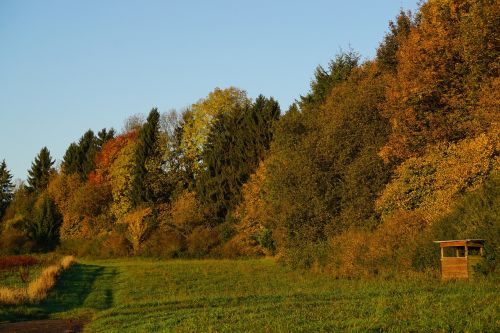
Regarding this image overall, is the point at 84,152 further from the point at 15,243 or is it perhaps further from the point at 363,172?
the point at 363,172

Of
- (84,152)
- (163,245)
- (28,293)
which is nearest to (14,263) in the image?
(163,245)

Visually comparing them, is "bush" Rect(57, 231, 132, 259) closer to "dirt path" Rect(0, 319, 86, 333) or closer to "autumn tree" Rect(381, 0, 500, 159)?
"autumn tree" Rect(381, 0, 500, 159)

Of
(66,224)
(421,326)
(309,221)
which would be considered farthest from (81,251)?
(421,326)

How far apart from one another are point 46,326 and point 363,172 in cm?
2359

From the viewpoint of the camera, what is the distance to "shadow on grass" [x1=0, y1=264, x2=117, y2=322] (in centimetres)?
2084

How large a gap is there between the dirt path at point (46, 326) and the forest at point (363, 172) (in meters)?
15.3

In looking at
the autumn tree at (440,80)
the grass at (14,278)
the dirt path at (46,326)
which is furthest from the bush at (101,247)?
the dirt path at (46,326)

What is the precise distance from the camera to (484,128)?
1172 inches

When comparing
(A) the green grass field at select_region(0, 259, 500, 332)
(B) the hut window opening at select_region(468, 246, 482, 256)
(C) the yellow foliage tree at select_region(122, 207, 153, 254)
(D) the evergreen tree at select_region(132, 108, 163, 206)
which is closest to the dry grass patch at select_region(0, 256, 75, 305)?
(A) the green grass field at select_region(0, 259, 500, 332)

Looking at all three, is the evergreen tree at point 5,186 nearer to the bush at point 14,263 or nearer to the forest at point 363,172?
the forest at point 363,172

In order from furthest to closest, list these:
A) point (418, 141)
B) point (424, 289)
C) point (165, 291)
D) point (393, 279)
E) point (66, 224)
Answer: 1. point (66, 224)
2. point (418, 141)
3. point (165, 291)
4. point (393, 279)
5. point (424, 289)

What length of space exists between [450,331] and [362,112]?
89.7 feet

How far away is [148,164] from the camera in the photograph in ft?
242

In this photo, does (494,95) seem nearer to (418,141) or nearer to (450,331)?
(418,141)
